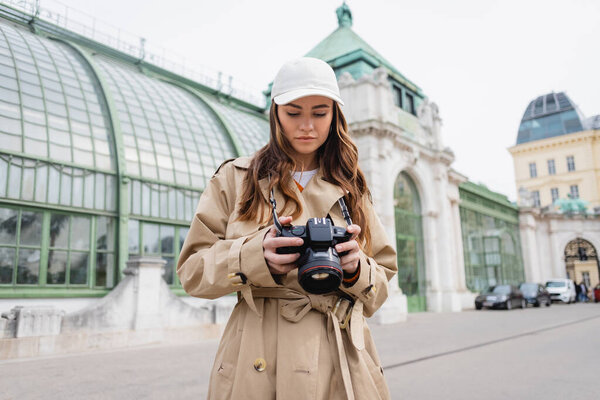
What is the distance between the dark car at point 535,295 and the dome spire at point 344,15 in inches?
746

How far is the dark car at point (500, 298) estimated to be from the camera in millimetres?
22969

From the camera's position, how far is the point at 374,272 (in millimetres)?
1682

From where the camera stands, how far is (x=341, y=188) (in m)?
1.91

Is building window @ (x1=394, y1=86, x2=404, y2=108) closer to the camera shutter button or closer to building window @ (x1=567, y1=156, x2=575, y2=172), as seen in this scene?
the camera shutter button

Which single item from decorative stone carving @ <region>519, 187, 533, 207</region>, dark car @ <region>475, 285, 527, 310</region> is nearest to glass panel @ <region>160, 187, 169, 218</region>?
dark car @ <region>475, 285, 527, 310</region>

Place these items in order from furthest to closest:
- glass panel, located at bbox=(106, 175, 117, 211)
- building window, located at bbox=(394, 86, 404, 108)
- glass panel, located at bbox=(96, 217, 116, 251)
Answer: building window, located at bbox=(394, 86, 404, 108) < glass panel, located at bbox=(106, 175, 117, 211) < glass panel, located at bbox=(96, 217, 116, 251)

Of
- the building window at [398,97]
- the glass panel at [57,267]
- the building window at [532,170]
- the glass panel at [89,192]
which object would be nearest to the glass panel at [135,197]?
the glass panel at [89,192]

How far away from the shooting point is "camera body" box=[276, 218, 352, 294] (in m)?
1.39

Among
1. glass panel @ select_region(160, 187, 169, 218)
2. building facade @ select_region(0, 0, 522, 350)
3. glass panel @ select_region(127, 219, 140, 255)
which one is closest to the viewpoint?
building facade @ select_region(0, 0, 522, 350)

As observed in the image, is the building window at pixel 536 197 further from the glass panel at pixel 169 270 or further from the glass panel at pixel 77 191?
the glass panel at pixel 77 191

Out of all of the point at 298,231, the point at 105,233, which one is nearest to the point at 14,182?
the point at 105,233

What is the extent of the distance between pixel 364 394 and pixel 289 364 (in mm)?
301

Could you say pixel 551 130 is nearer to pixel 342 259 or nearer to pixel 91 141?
pixel 91 141

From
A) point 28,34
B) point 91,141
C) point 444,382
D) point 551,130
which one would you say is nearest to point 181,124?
point 91,141
